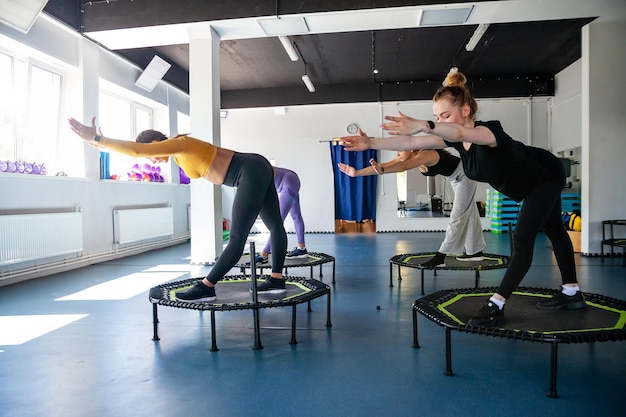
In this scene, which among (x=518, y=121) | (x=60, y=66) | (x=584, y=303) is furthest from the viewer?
(x=518, y=121)

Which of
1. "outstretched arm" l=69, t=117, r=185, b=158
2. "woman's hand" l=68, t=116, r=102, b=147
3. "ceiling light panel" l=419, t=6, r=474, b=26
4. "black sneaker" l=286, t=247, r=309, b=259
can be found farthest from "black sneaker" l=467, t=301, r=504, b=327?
"ceiling light panel" l=419, t=6, r=474, b=26

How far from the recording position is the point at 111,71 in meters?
6.15

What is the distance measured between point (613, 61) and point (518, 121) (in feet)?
13.0

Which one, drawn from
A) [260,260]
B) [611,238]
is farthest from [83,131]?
[611,238]

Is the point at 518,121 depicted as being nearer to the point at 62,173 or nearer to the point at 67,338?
the point at 62,173

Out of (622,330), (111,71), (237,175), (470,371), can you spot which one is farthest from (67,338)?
(111,71)

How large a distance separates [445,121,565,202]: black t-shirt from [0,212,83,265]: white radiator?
168 inches

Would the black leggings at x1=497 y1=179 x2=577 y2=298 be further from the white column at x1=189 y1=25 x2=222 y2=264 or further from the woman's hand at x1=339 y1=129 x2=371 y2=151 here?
the white column at x1=189 y1=25 x2=222 y2=264

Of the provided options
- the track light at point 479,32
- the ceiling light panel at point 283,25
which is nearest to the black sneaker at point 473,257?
the track light at point 479,32

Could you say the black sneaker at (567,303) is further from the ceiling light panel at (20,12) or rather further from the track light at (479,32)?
the ceiling light panel at (20,12)

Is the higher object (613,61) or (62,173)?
(613,61)

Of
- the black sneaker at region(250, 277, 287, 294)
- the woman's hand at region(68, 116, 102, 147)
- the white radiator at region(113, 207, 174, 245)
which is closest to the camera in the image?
the woman's hand at region(68, 116, 102, 147)

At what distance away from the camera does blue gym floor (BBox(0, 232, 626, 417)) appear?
1698mm

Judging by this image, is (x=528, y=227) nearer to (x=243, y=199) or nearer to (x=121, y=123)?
(x=243, y=199)
